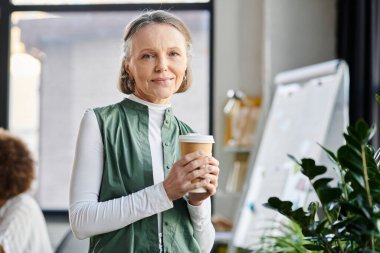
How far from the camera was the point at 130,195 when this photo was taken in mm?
1266

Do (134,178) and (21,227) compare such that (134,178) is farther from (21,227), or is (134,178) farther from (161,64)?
(21,227)

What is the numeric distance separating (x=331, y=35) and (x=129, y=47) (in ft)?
12.9

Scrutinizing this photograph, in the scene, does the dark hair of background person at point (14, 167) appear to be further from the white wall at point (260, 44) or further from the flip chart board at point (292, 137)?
the white wall at point (260, 44)

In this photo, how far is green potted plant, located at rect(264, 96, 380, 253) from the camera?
1019mm

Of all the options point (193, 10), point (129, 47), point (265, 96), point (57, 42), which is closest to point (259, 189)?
point (265, 96)

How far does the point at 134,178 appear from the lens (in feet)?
4.30

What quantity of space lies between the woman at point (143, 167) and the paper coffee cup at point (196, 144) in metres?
0.02

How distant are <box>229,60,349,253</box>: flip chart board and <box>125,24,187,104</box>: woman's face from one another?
2218mm

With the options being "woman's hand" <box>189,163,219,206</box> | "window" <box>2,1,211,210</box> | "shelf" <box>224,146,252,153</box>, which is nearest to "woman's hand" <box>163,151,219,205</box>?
"woman's hand" <box>189,163,219,206</box>

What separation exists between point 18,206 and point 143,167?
181 centimetres

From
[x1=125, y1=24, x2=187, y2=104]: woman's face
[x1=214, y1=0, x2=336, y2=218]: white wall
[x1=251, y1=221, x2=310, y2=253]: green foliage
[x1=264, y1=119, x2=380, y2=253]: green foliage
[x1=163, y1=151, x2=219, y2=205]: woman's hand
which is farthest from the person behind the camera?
[x1=214, y1=0, x2=336, y2=218]: white wall

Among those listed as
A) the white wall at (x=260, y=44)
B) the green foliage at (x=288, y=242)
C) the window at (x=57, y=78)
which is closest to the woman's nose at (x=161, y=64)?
the green foliage at (x=288, y=242)

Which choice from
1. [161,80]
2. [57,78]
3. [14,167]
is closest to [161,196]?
[161,80]

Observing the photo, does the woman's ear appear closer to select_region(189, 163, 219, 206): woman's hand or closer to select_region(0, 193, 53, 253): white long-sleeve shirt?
select_region(189, 163, 219, 206): woman's hand
